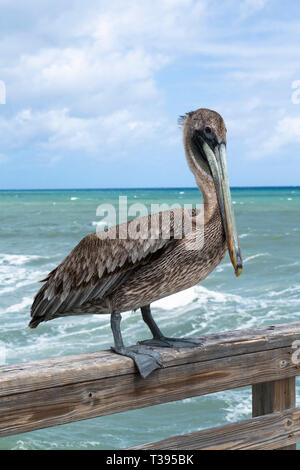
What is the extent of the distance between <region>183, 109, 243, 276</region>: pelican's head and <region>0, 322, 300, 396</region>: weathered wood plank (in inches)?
15.5

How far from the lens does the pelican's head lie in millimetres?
2084

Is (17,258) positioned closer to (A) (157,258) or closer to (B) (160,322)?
(B) (160,322)

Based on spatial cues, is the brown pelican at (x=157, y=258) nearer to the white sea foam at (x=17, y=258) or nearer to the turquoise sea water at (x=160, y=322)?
the turquoise sea water at (x=160, y=322)

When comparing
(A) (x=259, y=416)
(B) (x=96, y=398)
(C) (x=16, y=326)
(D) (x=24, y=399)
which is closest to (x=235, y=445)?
(A) (x=259, y=416)

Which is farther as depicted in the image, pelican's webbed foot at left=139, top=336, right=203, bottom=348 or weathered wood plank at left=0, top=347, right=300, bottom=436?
pelican's webbed foot at left=139, top=336, right=203, bottom=348

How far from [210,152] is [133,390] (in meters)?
0.86

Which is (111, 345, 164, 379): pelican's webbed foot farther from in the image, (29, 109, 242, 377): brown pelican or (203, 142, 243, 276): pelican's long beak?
(203, 142, 243, 276): pelican's long beak

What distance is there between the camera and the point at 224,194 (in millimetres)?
2092

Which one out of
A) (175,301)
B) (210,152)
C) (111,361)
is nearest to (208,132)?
(210,152)

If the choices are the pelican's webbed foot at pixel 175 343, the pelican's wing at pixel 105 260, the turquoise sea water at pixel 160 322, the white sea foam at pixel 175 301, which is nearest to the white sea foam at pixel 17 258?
the turquoise sea water at pixel 160 322

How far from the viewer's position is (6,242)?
20.2 m

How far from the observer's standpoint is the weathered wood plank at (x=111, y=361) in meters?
1.76

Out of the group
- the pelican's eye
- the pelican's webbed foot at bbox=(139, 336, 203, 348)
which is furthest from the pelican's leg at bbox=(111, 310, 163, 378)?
the pelican's eye
